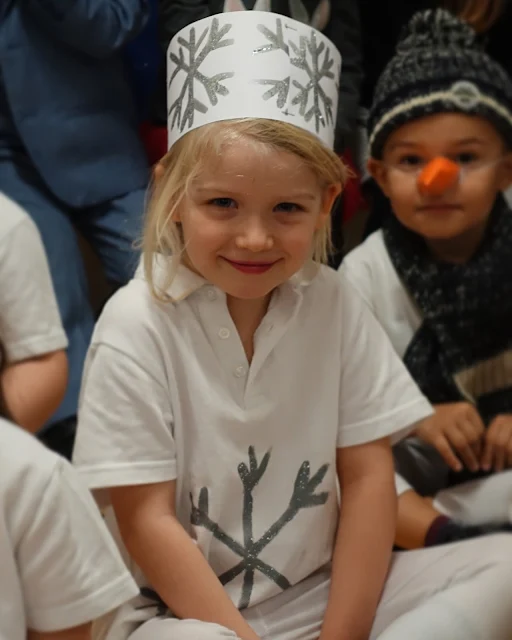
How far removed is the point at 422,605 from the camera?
1.92 ft

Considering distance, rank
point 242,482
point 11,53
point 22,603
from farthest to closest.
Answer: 1. point 11,53
2. point 242,482
3. point 22,603

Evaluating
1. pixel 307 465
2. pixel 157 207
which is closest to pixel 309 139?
pixel 157 207

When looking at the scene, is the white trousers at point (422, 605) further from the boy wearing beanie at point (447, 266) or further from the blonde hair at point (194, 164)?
the blonde hair at point (194, 164)

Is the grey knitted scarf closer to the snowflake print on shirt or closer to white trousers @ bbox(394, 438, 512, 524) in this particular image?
white trousers @ bbox(394, 438, 512, 524)

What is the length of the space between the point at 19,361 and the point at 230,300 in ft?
0.72

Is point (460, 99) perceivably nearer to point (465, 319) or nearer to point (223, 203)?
point (465, 319)

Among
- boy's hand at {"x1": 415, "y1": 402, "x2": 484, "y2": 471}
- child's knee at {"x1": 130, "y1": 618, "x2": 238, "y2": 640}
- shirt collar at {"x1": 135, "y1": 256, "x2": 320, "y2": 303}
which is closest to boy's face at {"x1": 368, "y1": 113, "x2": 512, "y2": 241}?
boy's hand at {"x1": 415, "y1": 402, "x2": 484, "y2": 471}

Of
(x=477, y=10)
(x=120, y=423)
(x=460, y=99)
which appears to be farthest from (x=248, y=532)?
(x=477, y=10)

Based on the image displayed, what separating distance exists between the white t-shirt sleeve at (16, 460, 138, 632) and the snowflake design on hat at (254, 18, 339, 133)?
0.29 meters

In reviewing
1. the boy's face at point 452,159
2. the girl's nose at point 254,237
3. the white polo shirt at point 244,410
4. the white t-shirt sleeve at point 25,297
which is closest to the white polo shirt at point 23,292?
the white t-shirt sleeve at point 25,297

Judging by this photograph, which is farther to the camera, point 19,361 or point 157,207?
point 19,361

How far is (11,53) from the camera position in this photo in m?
0.75

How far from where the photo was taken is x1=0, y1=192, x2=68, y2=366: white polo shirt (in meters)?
0.69

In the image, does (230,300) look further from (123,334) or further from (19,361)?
(19,361)
